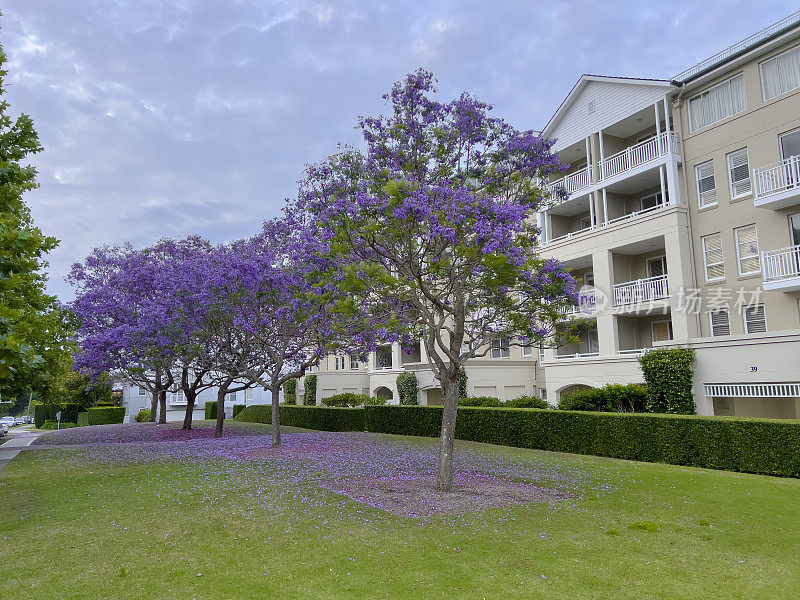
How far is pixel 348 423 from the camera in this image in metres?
28.3

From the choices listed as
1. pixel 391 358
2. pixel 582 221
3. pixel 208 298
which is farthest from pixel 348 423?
pixel 582 221

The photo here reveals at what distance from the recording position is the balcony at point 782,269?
59.2 ft

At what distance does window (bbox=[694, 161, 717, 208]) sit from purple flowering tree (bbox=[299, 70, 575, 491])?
12.2 m

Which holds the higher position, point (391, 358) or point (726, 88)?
point (726, 88)

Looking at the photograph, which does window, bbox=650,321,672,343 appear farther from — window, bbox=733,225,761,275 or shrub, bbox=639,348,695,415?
shrub, bbox=639,348,695,415

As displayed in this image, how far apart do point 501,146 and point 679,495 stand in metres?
7.58

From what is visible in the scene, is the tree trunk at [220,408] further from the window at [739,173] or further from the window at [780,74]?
the window at [780,74]

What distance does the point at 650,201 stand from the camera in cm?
2464

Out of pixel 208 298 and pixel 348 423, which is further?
pixel 348 423

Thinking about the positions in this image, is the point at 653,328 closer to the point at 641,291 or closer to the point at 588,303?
the point at 641,291

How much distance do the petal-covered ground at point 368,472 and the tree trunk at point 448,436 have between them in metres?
0.25

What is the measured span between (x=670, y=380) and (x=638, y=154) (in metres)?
9.63

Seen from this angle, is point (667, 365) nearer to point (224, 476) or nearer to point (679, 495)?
point (679, 495)

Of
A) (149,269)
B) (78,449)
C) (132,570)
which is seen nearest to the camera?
(132,570)
